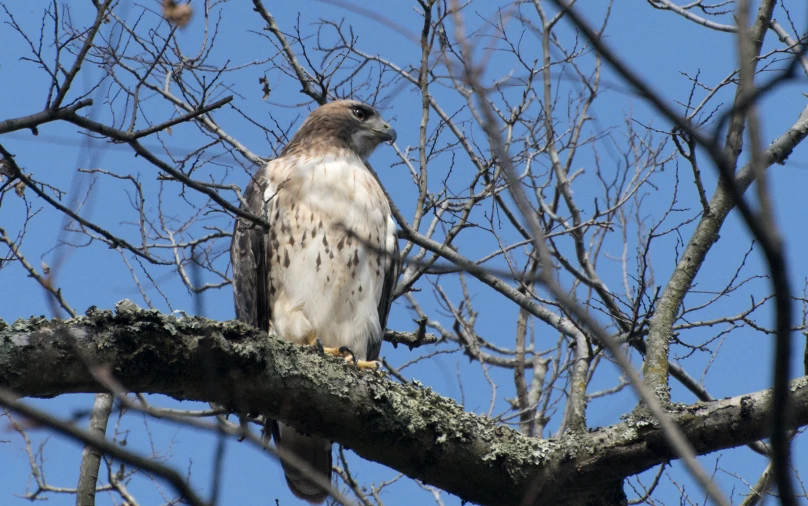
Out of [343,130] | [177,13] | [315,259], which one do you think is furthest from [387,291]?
[177,13]

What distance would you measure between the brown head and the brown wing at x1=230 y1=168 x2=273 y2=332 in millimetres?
624

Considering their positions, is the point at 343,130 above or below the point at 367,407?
above

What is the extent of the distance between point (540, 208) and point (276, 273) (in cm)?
255

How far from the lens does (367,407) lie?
360 cm

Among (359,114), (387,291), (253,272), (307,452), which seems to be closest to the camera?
(307,452)

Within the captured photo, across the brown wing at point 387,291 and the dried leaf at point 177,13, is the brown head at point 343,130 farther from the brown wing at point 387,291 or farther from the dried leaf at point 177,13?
the dried leaf at point 177,13

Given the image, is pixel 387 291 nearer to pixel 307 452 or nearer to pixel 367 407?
pixel 307 452

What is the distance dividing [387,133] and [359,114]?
247mm

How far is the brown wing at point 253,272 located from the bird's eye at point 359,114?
1031 mm

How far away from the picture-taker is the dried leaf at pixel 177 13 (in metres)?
4.62

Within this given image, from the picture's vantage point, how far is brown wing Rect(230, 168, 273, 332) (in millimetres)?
5469

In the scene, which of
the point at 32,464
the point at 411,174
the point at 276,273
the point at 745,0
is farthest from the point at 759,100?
the point at 32,464

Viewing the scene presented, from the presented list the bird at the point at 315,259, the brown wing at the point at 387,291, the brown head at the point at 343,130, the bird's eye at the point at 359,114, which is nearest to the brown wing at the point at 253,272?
the bird at the point at 315,259

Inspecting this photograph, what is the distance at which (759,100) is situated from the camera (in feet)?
3.66
